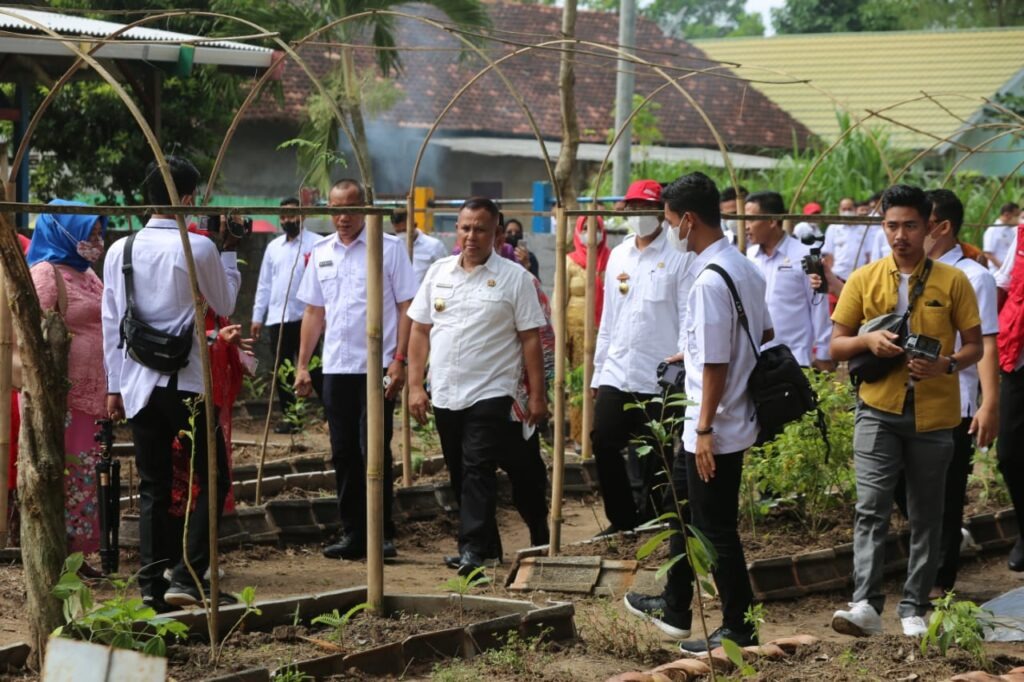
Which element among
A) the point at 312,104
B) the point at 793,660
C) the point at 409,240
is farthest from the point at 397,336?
the point at 312,104

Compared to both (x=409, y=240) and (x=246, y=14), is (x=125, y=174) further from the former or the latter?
(x=409, y=240)

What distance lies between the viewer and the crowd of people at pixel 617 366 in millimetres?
6102

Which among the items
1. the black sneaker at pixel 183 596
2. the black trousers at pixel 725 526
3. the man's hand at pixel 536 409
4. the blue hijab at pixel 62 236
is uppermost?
the blue hijab at pixel 62 236

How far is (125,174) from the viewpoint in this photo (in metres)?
15.8

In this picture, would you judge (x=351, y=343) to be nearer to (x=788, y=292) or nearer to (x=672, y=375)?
(x=672, y=375)

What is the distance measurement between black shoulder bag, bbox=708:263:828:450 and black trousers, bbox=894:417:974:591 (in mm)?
1357

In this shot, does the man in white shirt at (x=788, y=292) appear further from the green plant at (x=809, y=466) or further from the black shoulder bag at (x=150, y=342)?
the black shoulder bag at (x=150, y=342)

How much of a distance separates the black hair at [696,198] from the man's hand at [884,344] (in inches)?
34.0

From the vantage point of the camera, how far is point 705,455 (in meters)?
5.92

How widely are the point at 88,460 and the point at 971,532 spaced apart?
5130mm

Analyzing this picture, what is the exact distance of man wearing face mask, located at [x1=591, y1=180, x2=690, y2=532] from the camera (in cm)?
777

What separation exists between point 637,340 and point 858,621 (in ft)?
6.99

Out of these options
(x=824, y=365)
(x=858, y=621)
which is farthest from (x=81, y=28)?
(x=858, y=621)

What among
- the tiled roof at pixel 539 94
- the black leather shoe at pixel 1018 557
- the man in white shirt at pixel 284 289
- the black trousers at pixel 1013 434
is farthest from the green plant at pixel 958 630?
the tiled roof at pixel 539 94
